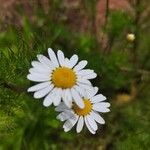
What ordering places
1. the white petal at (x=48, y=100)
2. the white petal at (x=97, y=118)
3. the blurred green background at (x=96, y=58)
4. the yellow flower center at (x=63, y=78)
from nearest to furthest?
the white petal at (x=48, y=100)
the yellow flower center at (x=63, y=78)
the white petal at (x=97, y=118)
the blurred green background at (x=96, y=58)

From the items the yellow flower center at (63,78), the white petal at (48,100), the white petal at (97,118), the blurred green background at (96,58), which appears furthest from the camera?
the blurred green background at (96,58)

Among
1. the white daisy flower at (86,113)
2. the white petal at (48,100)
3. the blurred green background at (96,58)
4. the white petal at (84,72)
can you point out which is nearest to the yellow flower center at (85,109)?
the white daisy flower at (86,113)

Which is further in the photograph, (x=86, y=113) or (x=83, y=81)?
(x=86, y=113)

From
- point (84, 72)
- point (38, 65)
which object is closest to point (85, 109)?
point (84, 72)

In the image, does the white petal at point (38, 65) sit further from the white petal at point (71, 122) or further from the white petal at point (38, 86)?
the white petal at point (71, 122)

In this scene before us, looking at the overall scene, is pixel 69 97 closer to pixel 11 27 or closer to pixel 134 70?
pixel 11 27

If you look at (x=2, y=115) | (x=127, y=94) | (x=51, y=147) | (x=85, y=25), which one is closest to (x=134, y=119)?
(x=127, y=94)

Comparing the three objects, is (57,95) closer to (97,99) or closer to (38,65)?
(38,65)
